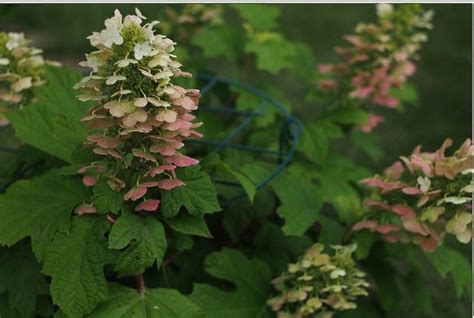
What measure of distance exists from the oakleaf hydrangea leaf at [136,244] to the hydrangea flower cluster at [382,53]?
3.82 ft

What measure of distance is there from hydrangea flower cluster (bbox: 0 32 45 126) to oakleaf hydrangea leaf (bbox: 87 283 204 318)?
0.58 metres

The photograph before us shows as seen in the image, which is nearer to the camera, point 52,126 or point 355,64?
point 52,126

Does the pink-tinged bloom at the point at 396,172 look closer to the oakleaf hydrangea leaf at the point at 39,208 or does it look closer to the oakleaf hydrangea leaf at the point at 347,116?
the oakleaf hydrangea leaf at the point at 347,116

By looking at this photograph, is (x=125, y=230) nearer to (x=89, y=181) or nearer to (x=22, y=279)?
(x=89, y=181)

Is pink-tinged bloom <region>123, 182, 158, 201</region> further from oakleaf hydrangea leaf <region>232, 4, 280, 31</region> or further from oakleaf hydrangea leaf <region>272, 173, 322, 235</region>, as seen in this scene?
oakleaf hydrangea leaf <region>232, 4, 280, 31</region>

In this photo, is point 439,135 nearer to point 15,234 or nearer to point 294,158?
point 294,158

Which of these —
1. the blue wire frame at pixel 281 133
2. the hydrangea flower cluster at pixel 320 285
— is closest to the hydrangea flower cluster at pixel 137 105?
the hydrangea flower cluster at pixel 320 285

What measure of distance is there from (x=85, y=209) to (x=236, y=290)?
54 cm

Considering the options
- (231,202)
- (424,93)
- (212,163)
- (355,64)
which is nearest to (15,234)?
(212,163)

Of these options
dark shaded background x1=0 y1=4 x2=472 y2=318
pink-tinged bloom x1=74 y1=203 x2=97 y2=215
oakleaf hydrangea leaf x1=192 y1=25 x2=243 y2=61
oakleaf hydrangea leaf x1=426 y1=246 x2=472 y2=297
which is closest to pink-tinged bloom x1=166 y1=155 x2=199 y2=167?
pink-tinged bloom x1=74 y1=203 x2=97 y2=215

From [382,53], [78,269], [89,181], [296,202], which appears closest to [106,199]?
[89,181]

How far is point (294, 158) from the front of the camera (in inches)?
100

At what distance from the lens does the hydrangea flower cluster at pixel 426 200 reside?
1783 millimetres

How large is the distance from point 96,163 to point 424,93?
12.1 feet
